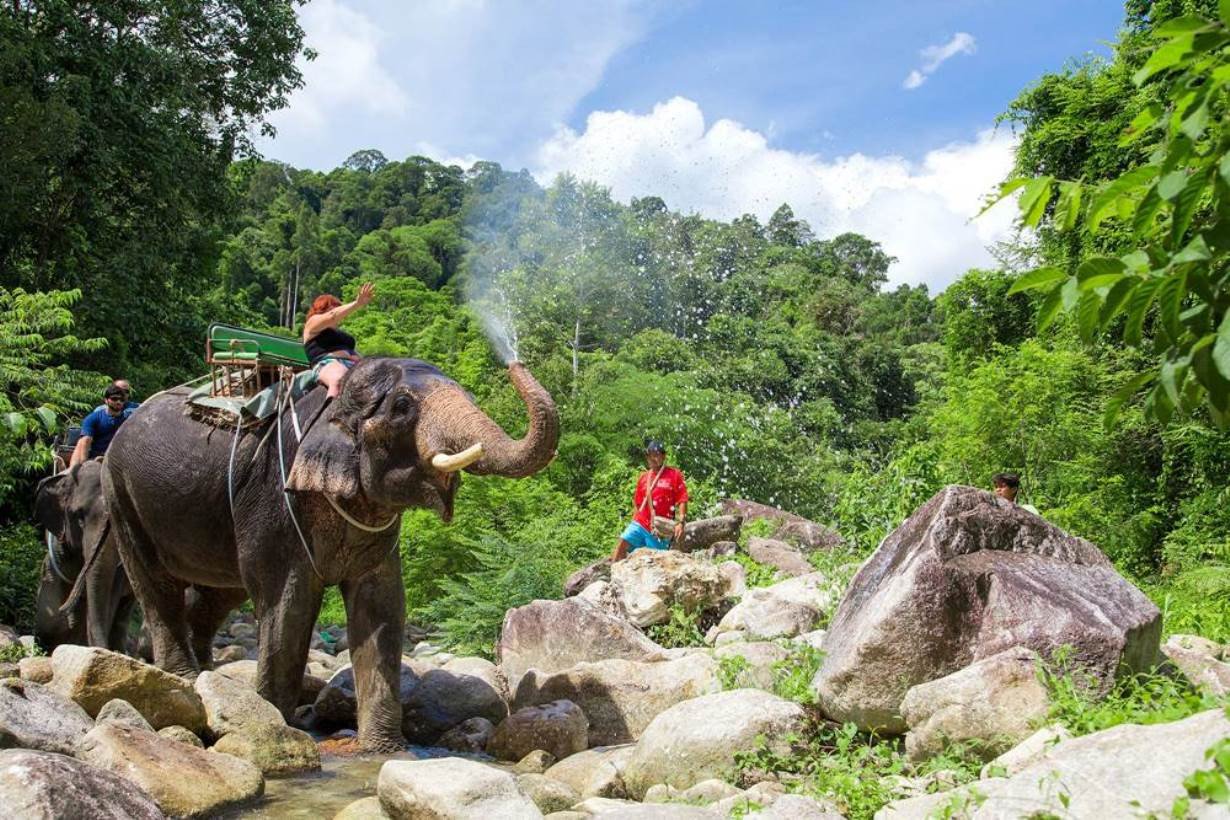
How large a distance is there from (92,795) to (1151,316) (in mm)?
17508

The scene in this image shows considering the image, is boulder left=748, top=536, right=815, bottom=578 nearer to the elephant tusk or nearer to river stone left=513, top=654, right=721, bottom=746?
river stone left=513, top=654, right=721, bottom=746

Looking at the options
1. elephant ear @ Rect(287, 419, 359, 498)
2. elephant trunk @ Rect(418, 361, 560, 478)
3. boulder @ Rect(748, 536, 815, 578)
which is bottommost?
boulder @ Rect(748, 536, 815, 578)

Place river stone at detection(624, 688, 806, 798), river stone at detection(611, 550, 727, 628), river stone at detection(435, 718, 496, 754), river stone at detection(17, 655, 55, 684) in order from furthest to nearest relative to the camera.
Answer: river stone at detection(611, 550, 727, 628) → river stone at detection(435, 718, 496, 754) → river stone at detection(17, 655, 55, 684) → river stone at detection(624, 688, 806, 798)

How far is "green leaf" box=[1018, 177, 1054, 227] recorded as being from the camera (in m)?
2.61

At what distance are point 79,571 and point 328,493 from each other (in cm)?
442

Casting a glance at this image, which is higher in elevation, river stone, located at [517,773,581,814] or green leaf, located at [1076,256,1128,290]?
green leaf, located at [1076,256,1128,290]

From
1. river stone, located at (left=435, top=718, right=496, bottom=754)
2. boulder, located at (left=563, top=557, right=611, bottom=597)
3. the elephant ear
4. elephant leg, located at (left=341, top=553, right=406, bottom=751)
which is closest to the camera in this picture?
the elephant ear

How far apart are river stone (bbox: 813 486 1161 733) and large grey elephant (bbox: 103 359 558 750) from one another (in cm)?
173

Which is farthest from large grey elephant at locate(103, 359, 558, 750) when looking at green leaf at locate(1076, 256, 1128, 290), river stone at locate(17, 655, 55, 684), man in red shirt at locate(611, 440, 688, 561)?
man in red shirt at locate(611, 440, 688, 561)

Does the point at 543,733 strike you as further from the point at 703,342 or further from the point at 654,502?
the point at 703,342

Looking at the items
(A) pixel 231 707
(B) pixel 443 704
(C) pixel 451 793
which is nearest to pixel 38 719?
(A) pixel 231 707

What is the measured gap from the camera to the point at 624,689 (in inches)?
285

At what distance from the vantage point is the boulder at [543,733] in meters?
6.75

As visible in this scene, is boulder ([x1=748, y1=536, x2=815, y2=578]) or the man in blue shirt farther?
boulder ([x1=748, y1=536, x2=815, y2=578])
